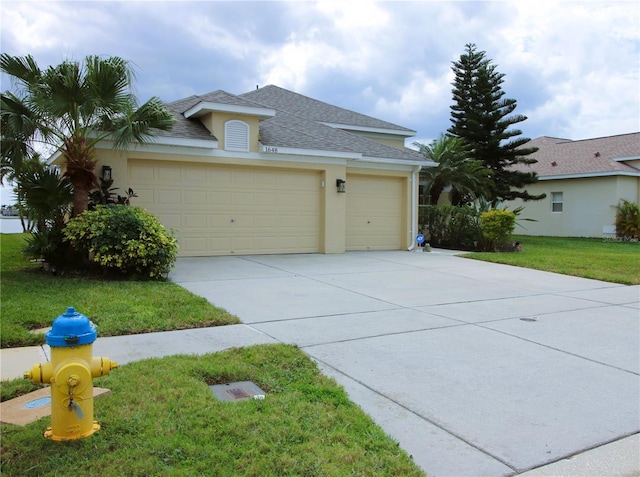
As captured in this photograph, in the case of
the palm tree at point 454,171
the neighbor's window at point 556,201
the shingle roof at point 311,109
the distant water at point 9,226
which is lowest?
the distant water at point 9,226

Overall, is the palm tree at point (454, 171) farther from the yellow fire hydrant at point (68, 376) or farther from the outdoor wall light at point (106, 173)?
the yellow fire hydrant at point (68, 376)

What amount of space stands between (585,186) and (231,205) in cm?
→ 1962

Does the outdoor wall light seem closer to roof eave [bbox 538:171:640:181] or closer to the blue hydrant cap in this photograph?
the blue hydrant cap

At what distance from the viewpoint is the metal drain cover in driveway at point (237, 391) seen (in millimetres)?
3918

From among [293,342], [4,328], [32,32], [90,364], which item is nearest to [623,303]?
[293,342]

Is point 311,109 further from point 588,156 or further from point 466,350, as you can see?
point 466,350

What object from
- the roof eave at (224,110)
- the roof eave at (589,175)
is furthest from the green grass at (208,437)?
the roof eave at (589,175)

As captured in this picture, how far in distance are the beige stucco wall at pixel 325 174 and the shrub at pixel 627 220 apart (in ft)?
43.9

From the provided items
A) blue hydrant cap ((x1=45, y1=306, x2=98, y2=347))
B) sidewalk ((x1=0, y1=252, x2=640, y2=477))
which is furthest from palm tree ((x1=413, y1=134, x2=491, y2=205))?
blue hydrant cap ((x1=45, y1=306, x2=98, y2=347))

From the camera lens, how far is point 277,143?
1364cm

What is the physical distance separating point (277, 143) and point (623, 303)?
8935 mm

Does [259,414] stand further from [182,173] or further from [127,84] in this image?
[182,173]

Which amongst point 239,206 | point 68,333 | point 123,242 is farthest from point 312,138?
point 68,333

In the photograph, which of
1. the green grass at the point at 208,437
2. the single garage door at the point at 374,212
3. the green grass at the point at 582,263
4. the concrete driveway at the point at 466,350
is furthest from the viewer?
the single garage door at the point at 374,212
